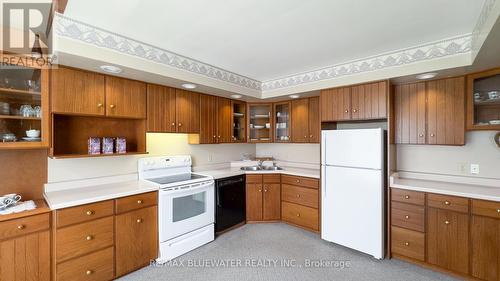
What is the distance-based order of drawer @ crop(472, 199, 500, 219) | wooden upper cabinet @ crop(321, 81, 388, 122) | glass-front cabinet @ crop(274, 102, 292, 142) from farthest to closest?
1. glass-front cabinet @ crop(274, 102, 292, 142)
2. wooden upper cabinet @ crop(321, 81, 388, 122)
3. drawer @ crop(472, 199, 500, 219)

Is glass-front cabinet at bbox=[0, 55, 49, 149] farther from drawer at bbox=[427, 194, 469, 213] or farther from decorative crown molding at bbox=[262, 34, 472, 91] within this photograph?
drawer at bbox=[427, 194, 469, 213]

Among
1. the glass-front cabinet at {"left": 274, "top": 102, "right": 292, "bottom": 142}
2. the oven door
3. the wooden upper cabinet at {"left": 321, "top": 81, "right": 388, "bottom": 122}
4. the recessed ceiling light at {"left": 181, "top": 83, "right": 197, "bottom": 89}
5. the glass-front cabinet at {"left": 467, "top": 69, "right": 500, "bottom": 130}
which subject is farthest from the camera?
the glass-front cabinet at {"left": 274, "top": 102, "right": 292, "bottom": 142}

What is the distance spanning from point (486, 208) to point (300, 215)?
83.8 inches

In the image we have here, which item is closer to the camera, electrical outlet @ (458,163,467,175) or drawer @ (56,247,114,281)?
drawer @ (56,247,114,281)

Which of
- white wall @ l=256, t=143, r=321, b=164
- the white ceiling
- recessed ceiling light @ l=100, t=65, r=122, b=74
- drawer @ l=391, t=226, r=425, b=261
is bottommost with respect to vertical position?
drawer @ l=391, t=226, r=425, b=261

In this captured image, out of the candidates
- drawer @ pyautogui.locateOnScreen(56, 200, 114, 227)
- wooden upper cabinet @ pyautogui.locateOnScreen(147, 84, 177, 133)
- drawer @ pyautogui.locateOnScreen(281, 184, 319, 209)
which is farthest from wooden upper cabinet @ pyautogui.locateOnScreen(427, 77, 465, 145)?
drawer @ pyautogui.locateOnScreen(56, 200, 114, 227)

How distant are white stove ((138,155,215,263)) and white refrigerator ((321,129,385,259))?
165 centimetres

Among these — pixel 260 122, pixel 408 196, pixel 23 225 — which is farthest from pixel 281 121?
pixel 23 225

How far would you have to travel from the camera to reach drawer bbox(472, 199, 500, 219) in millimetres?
2173

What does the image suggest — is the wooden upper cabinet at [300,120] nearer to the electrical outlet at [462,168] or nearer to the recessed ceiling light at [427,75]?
the recessed ceiling light at [427,75]

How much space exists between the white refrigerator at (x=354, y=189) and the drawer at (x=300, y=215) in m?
0.25

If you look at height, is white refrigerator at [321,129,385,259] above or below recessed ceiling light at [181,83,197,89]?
below

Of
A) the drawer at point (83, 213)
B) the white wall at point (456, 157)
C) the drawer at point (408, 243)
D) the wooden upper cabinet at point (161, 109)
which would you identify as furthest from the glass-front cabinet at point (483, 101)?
the drawer at point (83, 213)

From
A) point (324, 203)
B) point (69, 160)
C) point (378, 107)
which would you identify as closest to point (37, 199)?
point (69, 160)
